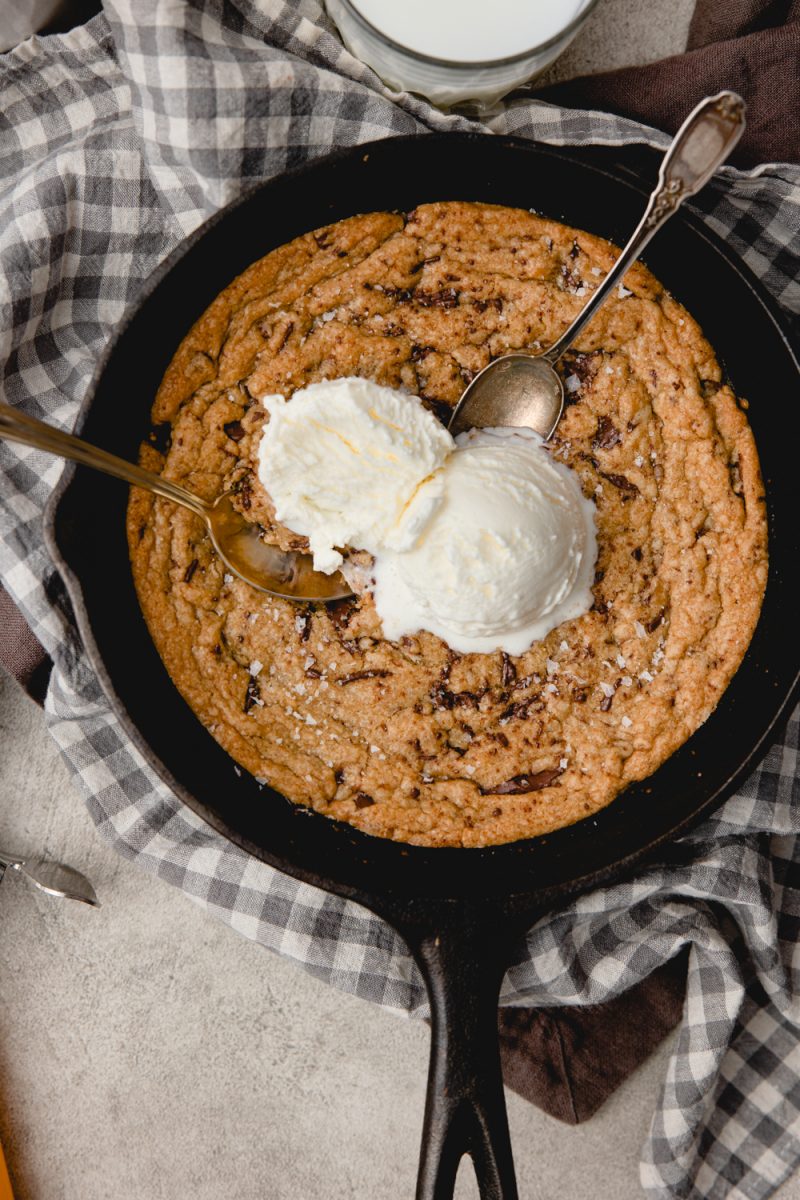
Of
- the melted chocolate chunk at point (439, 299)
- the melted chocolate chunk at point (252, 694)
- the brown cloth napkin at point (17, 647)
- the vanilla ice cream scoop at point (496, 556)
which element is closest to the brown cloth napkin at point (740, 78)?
the melted chocolate chunk at point (439, 299)

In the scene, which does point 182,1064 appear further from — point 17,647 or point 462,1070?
point 17,647

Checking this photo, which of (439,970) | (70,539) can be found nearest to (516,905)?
(439,970)

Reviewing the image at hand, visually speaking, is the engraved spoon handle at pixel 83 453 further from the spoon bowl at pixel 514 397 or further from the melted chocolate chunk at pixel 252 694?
the spoon bowl at pixel 514 397

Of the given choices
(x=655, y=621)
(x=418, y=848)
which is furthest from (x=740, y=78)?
(x=418, y=848)

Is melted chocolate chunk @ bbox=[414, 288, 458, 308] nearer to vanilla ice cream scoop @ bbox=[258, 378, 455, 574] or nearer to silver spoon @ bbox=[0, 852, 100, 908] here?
vanilla ice cream scoop @ bbox=[258, 378, 455, 574]

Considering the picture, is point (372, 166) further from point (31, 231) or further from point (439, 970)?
point (439, 970)

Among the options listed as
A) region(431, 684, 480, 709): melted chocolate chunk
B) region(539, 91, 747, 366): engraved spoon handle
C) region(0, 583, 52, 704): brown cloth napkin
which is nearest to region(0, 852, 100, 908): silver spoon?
region(0, 583, 52, 704): brown cloth napkin
